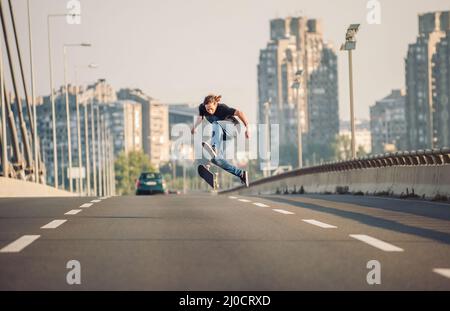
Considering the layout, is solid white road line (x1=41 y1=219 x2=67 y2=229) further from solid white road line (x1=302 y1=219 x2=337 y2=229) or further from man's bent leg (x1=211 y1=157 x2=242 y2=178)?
man's bent leg (x1=211 y1=157 x2=242 y2=178)

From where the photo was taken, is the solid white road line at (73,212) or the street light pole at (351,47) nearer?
the solid white road line at (73,212)

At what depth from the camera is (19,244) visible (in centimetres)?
1227

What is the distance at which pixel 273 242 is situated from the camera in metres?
12.6

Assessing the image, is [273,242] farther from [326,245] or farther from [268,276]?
[268,276]

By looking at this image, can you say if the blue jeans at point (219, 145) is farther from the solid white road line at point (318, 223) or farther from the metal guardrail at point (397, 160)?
the metal guardrail at point (397, 160)

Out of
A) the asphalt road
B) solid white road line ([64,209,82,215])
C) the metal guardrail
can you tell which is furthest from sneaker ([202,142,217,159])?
the metal guardrail

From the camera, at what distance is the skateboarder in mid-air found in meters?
18.6

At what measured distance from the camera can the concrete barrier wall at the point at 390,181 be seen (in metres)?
24.8

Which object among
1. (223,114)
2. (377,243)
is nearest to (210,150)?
(223,114)

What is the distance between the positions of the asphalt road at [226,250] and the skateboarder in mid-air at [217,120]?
1.64m

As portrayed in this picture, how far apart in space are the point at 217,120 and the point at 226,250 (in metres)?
7.72

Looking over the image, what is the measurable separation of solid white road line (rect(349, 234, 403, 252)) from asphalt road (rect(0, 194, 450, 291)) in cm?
1

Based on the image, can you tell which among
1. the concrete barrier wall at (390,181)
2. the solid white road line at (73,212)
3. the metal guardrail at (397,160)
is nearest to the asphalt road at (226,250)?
the solid white road line at (73,212)
